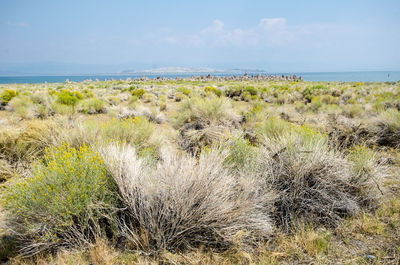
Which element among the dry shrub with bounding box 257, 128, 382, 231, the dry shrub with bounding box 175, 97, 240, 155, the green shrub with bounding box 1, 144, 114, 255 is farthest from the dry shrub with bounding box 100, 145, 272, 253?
the dry shrub with bounding box 175, 97, 240, 155

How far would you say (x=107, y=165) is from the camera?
10.1 ft

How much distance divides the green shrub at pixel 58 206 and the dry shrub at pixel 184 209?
0.32 m

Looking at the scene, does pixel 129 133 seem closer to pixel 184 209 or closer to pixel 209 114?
pixel 184 209

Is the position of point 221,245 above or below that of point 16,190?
below

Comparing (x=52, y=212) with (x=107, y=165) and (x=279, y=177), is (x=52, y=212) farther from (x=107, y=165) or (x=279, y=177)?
(x=279, y=177)

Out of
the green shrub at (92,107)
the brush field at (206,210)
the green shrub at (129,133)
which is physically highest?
the green shrub at (92,107)

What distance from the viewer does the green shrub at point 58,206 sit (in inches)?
99.6

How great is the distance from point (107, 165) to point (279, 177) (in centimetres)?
268

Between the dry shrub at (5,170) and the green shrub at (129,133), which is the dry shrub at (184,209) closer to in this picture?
the green shrub at (129,133)

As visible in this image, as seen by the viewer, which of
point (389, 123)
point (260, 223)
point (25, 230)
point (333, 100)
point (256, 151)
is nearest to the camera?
point (25, 230)

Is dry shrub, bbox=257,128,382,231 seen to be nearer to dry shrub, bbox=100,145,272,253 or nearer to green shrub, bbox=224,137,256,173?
green shrub, bbox=224,137,256,173

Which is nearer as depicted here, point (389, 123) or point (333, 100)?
point (389, 123)

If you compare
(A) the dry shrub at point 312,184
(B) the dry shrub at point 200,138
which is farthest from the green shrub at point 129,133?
(A) the dry shrub at point 312,184

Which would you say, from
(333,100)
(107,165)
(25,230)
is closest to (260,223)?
(107,165)
